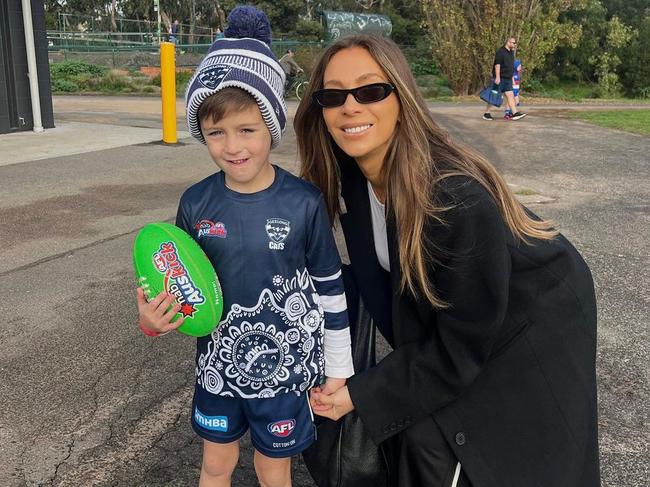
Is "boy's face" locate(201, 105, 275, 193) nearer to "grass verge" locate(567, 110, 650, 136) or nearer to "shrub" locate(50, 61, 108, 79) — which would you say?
"grass verge" locate(567, 110, 650, 136)

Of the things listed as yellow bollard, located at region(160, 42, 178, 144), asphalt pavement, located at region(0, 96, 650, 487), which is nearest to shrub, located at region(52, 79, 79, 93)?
yellow bollard, located at region(160, 42, 178, 144)

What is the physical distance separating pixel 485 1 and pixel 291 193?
2335 cm

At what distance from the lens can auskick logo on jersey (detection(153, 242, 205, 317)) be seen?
183 cm

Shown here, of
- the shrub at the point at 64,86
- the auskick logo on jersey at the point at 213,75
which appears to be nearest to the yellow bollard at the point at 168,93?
the auskick logo on jersey at the point at 213,75

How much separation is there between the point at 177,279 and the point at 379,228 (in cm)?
67

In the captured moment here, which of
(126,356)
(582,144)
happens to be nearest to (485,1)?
(582,144)

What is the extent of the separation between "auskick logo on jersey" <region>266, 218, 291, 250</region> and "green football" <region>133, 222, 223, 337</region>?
0.65 feet

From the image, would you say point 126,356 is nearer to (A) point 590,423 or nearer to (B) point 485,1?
(A) point 590,423

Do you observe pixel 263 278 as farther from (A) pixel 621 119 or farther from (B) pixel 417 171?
(A) pixel 621 119

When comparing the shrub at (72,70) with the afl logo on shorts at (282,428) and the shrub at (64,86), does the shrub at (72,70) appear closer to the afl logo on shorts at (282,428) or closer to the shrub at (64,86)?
the shrub at (64,86)

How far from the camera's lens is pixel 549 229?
80.0 inches

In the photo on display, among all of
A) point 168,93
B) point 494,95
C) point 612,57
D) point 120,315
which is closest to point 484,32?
point 494,95

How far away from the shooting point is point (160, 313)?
183 centimetres

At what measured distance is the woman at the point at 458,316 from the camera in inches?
69.0
